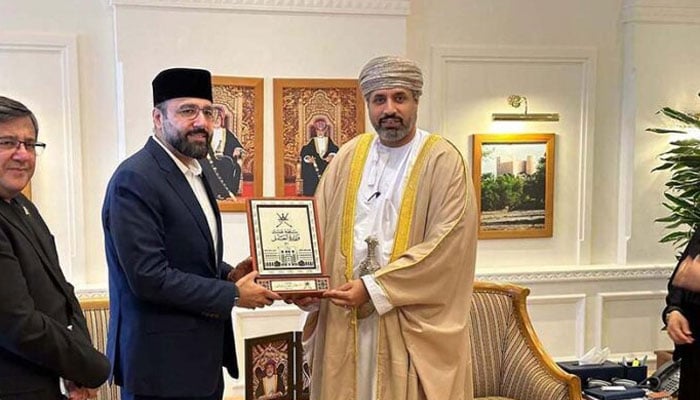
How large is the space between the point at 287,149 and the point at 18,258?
8.85 ft

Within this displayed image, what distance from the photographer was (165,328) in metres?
1.85

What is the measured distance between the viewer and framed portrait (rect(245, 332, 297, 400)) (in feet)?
8.21

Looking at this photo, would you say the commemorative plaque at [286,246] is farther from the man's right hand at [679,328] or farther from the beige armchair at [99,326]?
the man's right hand at [679,328]

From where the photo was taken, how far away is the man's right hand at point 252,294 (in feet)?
6.39

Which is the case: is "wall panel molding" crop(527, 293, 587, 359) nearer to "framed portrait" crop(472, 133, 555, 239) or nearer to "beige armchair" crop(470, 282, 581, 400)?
"framed portrait" crop(472, 133, 555, 239)

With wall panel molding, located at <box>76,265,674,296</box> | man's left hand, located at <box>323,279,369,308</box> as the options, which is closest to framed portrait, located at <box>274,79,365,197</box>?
wall panel molding, located at <box>76,265,674,296</box>

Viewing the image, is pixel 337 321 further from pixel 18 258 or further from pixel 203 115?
pixel 18 258

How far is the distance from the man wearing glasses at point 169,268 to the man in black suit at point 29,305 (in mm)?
182

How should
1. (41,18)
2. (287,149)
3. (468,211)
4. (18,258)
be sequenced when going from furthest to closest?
1. (287,149)
2. (41,18)
3. (468,211)
4. (18,258)

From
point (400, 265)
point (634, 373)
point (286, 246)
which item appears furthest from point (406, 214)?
point (634, 373)

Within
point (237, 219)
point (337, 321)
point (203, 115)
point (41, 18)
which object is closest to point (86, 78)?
point (41, 18)

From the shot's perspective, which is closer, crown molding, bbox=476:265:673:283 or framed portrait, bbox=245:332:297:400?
framed portrait, bbox=245:332:297:400

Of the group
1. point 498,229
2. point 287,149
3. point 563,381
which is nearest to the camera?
point 563,381

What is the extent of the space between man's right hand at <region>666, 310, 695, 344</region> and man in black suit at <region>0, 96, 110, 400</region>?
2.04 m
